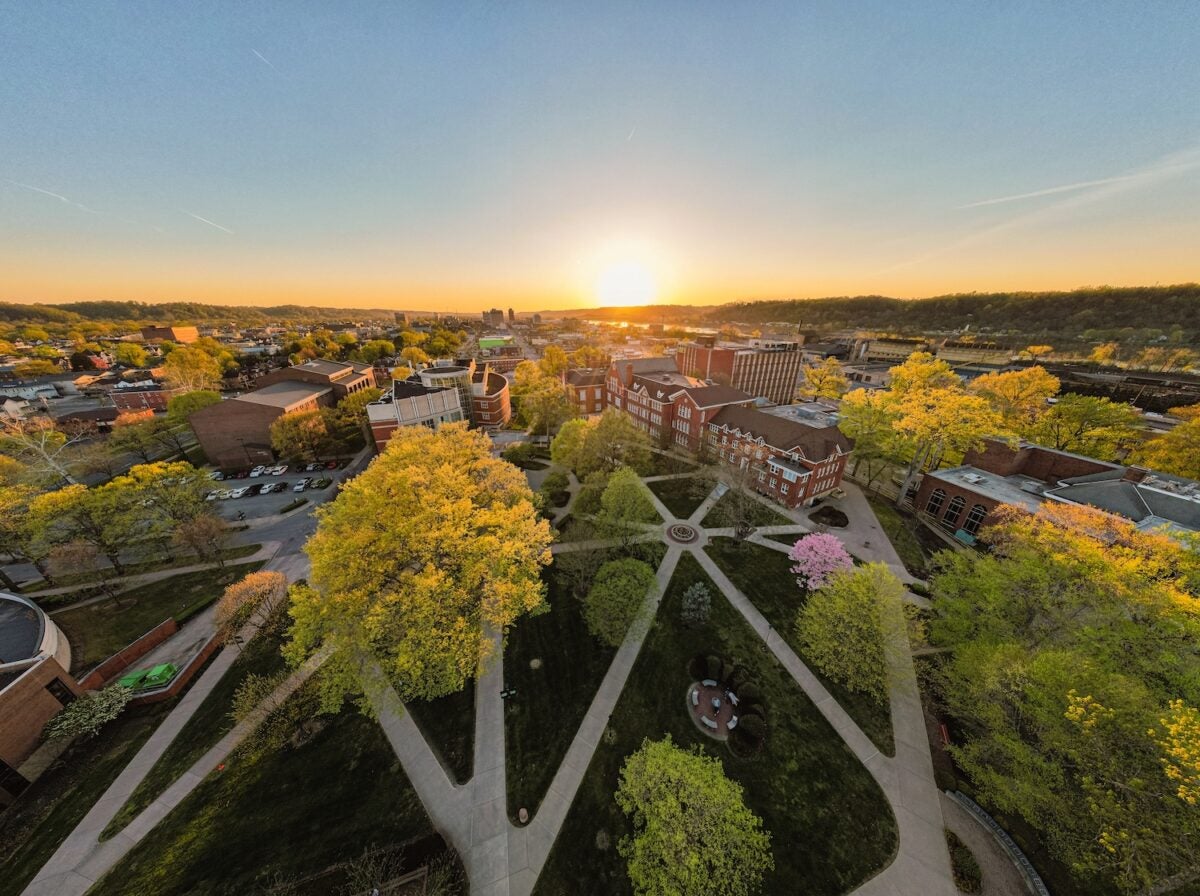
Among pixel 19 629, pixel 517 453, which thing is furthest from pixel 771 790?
pixel 19 629

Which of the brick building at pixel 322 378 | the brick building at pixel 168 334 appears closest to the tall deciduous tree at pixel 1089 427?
the brick building at pixel 322 378

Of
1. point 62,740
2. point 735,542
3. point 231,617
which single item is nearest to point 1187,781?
point 735,542

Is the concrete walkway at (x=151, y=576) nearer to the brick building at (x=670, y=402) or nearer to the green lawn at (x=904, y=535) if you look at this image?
the brick building at (x=670, y=402)

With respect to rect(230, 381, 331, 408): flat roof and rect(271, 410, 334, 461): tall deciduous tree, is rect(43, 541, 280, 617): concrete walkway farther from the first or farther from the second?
rect(230, 381, 331, 408): flat roof

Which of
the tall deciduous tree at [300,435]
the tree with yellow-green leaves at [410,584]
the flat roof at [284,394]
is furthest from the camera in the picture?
the flat roof at [284,394]

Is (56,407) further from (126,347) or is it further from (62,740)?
(62,740)
